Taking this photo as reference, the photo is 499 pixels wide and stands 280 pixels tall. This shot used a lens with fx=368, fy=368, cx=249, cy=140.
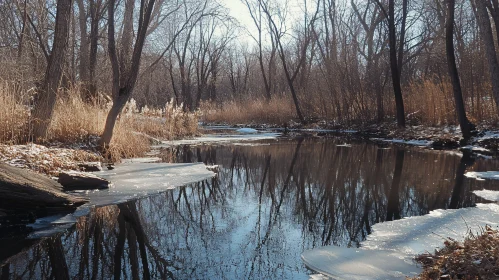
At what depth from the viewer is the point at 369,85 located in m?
15.8

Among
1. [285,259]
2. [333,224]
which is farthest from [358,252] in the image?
[333,224]

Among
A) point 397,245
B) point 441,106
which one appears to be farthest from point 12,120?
point 441,106

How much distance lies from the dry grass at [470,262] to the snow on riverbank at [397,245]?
1.02 ft

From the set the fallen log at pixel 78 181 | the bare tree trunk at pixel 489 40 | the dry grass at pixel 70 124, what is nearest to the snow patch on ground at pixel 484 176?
the bare tree trunk at pixel 489 40

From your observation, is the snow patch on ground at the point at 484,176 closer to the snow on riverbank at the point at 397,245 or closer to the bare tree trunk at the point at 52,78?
the snow on riverbank at the point at 397,245

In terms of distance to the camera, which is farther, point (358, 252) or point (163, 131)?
point (163, 131)

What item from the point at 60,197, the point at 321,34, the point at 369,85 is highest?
the point at 321,34

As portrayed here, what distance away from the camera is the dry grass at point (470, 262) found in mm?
1922

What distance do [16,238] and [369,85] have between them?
15.0m

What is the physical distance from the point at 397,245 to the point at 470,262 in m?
0.95

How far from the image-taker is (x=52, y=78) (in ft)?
20.5

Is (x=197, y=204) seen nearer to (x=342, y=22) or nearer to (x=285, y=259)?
(x=285, y=259)

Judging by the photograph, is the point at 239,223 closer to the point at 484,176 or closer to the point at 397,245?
the point at 397,245

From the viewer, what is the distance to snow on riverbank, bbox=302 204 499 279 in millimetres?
2462
